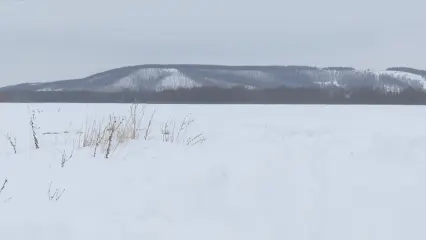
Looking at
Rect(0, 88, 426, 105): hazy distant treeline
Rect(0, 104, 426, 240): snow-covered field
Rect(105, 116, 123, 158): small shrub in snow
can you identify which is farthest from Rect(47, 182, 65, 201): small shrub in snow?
Rect(0, 88, 426, 105): hazy distant treeline

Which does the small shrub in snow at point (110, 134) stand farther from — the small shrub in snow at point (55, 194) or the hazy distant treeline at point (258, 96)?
the hazy distant treeline at point (258, 96)

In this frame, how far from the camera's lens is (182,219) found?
3834mm

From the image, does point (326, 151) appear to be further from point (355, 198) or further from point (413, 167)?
point (355, 198)

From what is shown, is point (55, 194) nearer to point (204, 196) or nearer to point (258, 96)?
point (204, 196)

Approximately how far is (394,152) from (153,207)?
4.42 m

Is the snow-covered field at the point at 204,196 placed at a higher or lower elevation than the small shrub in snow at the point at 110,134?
lower

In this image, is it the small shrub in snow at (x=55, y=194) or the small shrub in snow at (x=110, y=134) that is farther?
the small shrub in snow at (x=110, y=134)

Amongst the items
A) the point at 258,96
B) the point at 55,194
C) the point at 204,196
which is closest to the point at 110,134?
the point at 204,196

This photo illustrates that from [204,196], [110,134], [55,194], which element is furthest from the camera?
[110,134]

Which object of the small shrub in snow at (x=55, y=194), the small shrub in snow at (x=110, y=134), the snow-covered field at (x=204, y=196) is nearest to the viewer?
the snow-covered field at (x=204, y=196)

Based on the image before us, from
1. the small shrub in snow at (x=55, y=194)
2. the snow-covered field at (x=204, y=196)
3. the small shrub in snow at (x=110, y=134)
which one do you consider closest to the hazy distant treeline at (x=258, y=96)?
the small shrub in snow at (x=110, y=134)

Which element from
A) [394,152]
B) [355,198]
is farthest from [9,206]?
[394,152]

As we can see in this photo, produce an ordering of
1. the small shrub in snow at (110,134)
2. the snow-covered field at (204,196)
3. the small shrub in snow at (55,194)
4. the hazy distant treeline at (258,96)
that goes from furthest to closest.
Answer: the hazy distant treeline at (258,96), the small shrub in snow at (110,134), the small shrub in snow at (55,194), the snow-covered field at (204,196)

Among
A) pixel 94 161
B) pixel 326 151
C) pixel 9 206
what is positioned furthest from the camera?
pixel 326 151
